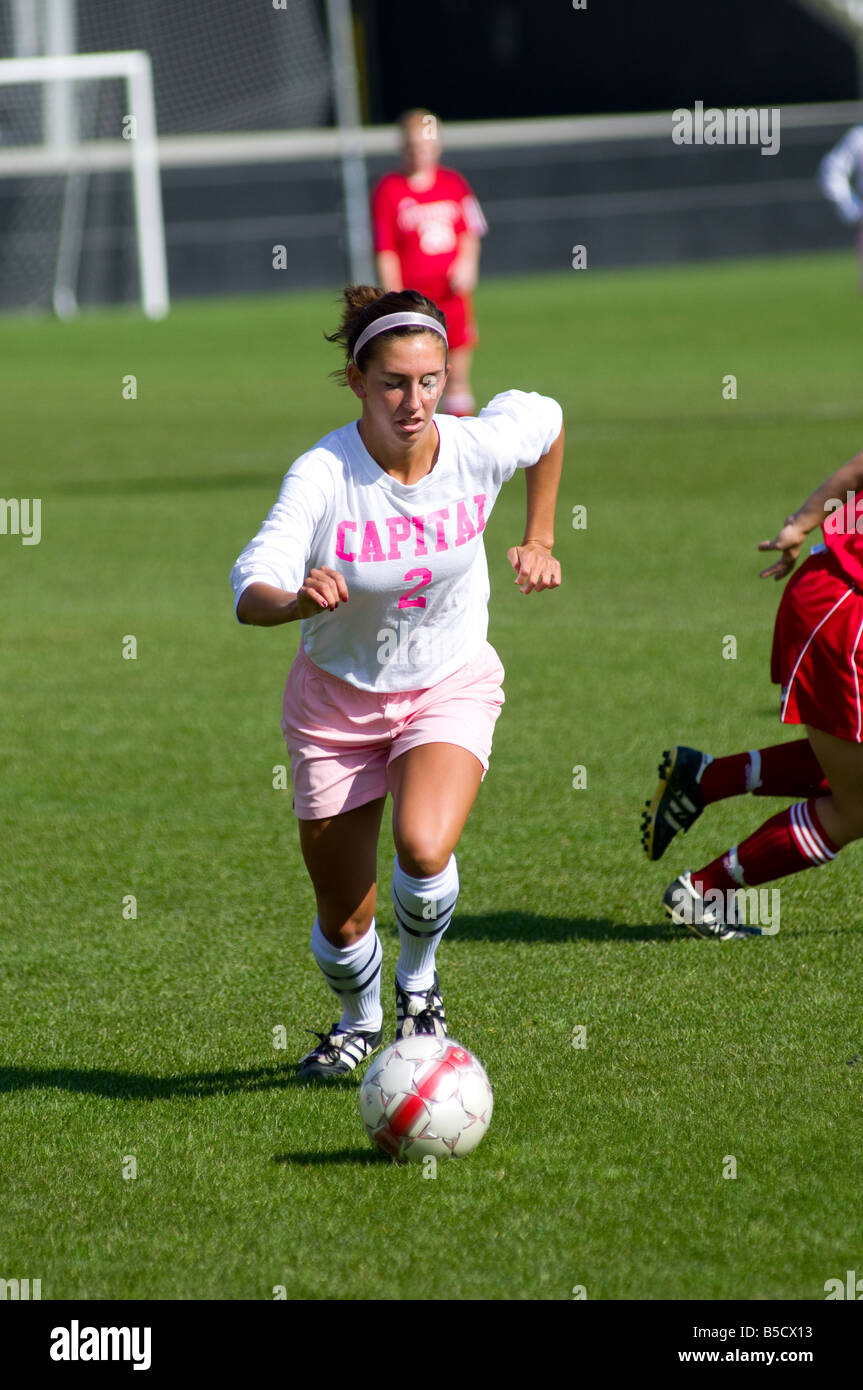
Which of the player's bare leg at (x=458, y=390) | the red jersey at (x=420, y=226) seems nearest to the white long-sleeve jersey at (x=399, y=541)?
the player's bare leg at (x=458, y=390)

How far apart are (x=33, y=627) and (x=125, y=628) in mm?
540

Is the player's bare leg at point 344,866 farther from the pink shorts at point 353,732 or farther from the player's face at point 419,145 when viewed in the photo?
the player's face at point 419,145

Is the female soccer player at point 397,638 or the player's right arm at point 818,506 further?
the player's right arm at point 818,506

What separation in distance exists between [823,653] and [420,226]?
11093 millimetres

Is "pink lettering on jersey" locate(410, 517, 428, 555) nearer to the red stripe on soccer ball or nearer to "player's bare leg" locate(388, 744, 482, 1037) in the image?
"player's bare leg" locate(388, 744, 482, 1037)

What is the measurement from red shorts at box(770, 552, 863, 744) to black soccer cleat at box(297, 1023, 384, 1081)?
4.54 ft

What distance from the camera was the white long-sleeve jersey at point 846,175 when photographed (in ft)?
50.9

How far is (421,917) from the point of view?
442 cm

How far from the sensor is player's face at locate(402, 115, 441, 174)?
1471 cm

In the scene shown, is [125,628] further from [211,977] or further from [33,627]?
[211,977]

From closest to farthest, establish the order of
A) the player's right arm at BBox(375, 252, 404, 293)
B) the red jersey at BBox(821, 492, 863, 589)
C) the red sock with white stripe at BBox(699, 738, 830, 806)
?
1. the red jersey at BBox(821, 492, 863, 589)
2. the red sock with white stripe at BBox(699, 738, 830, 806)
3. the player's right arm at BBox(375, 252, 404, 293)

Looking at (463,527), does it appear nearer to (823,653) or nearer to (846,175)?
(823,653)

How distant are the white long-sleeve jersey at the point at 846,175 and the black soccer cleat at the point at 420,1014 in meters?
12.2

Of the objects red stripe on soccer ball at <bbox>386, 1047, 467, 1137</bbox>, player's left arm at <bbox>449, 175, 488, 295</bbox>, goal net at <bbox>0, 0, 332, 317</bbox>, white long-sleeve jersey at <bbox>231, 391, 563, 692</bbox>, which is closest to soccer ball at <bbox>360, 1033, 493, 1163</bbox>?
red stripe on soccer ball at <bbox>386, 1047, 467, 1137</bbox>
